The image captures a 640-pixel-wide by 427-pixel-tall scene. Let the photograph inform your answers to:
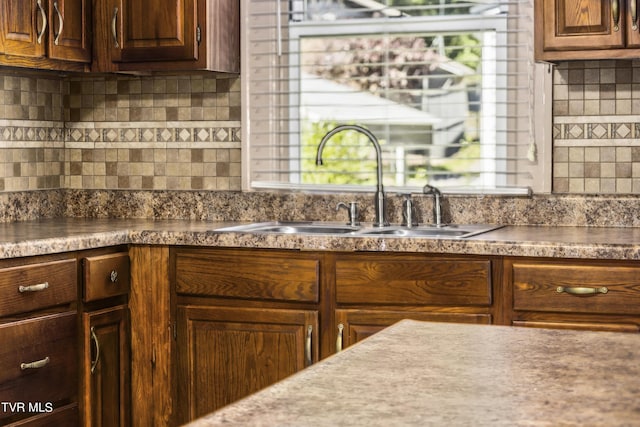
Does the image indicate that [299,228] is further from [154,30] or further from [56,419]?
[56,419]

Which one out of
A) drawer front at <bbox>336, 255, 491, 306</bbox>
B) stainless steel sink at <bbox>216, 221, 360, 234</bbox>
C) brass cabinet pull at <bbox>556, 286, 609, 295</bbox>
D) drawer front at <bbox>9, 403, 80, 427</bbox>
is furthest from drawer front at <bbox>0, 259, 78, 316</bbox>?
brass cabinet pull at <bbox>556, 286, 609, 295</bbox>

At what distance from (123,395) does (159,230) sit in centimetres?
59

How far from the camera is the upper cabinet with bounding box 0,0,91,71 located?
11.1 ft

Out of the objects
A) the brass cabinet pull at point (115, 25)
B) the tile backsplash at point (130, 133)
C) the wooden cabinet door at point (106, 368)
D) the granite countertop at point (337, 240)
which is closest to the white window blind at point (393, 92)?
the tile backsplash at point (130, 133)

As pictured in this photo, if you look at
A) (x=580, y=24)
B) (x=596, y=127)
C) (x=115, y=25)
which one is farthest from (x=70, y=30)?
(x=596, y=127)

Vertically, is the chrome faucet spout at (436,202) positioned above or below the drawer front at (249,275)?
above

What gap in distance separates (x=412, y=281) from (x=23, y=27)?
1659 millimetres

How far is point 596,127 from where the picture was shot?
345 cm

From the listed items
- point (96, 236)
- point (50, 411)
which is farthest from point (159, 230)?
point (50, 411)

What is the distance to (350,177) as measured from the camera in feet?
12.5

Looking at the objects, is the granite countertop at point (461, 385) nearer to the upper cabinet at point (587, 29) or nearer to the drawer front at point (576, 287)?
the drawer front at point (576, 287)

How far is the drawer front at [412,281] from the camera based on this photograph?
2.96 m

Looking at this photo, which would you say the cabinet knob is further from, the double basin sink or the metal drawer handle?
the metal drawer handle

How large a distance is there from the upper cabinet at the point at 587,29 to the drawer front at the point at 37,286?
1.70m
